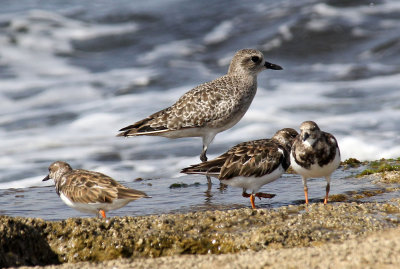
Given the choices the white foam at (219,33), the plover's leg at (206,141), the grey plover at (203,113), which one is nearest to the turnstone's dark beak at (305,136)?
the grey plover at (203,113)

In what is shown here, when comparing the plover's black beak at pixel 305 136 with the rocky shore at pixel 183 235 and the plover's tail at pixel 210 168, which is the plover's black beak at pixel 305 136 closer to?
the rocky shore at pixel 183 235

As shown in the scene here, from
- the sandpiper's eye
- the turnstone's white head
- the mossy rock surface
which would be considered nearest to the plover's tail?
the mossy rock surface

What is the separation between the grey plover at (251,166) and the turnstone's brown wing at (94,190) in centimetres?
123

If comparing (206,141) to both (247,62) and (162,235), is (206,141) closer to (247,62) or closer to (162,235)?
(247,62)

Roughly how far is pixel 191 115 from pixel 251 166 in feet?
8.43

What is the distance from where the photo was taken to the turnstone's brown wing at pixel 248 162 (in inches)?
286

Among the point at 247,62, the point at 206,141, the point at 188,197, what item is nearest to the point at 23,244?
the point at 188,197

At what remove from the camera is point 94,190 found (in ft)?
21.3

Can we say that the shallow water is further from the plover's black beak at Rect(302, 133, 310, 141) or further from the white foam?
the white foam

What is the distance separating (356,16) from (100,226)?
13.5 metres

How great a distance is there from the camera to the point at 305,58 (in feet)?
52.3

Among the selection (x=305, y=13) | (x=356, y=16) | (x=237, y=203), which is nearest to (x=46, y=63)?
(x=305, y=13)

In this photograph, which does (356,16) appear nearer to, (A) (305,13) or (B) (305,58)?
(A) (305,13)

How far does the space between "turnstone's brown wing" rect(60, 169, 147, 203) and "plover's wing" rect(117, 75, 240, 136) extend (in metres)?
2.80
